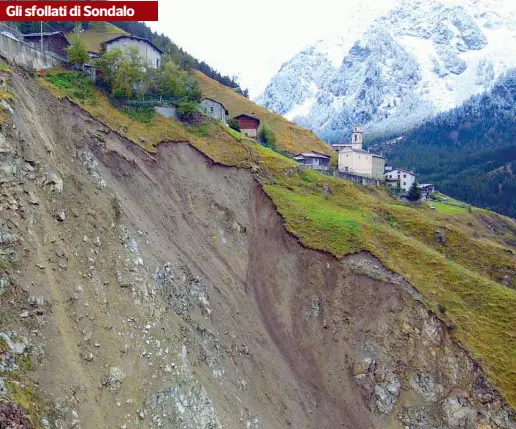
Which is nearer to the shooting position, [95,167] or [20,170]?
[20,170]

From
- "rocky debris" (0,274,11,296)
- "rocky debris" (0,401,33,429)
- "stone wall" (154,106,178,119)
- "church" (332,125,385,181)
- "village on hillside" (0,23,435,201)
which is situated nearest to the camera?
"rocky debris" (0,401,33,429)

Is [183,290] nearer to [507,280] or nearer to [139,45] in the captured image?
[507,280]

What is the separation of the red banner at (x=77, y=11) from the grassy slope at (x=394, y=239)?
22.8 feet

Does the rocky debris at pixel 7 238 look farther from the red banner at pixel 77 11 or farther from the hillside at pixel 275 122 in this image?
the hillside at pixel 275 122

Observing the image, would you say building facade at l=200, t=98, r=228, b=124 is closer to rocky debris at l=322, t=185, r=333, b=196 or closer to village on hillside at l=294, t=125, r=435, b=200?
village on hillside at l=294, t=125, r=435, b=200

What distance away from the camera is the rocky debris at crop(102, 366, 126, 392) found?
2688 cm

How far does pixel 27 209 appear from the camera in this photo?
2920 centimetres

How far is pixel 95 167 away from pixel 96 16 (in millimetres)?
13659

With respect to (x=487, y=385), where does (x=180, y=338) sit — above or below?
above

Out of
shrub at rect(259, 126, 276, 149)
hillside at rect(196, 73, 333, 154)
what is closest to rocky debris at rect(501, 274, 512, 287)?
shrub at rect(259, 126, 276, 149)

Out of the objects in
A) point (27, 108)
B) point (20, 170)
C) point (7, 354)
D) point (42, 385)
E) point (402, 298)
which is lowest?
point (402, 298)

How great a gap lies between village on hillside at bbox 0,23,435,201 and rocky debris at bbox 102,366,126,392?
25.4 meters

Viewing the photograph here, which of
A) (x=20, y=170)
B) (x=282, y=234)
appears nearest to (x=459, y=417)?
(x=282, y=234)

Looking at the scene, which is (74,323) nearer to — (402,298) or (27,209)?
(27,209)
